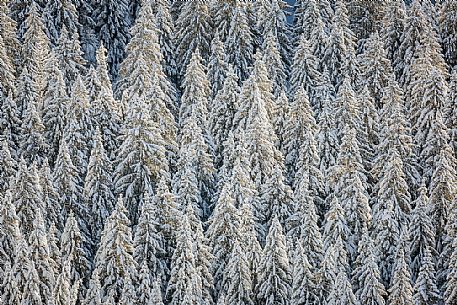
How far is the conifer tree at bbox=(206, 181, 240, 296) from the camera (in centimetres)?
5403

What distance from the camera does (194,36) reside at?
7150 centimetres

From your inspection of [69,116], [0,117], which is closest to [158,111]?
[69,116]

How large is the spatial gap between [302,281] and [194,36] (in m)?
25.3

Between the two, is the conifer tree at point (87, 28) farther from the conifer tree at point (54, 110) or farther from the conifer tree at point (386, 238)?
the conifer tree at point (386, 238)

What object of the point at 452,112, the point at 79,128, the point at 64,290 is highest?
the point at 452,112

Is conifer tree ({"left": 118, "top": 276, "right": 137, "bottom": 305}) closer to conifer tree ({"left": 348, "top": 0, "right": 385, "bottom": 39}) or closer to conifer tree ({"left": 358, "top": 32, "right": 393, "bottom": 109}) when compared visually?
conifer tree ({"left": 358, "top": 32, "right": 393, "bottom": 109})

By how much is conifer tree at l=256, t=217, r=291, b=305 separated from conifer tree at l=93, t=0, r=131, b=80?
29.1 meters

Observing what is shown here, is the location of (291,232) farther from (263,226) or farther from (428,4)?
(428,4)

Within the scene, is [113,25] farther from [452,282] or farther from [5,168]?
→ [452,282]

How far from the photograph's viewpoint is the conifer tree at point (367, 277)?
5169cm

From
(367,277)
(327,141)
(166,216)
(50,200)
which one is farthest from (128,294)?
(327,141)

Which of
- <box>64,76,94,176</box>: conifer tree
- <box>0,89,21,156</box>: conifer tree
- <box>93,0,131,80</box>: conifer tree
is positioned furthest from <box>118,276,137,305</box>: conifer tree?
<box>93,0,131,80</box>: conifer tree

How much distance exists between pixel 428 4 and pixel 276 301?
32083 mm

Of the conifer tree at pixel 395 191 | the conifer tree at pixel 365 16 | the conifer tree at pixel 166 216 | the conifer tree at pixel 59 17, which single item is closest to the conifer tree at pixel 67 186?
the conifer tree at pixel 166 216
